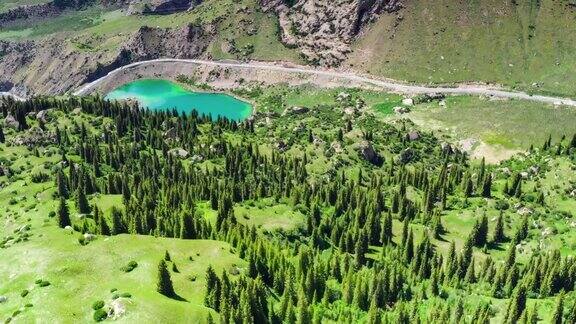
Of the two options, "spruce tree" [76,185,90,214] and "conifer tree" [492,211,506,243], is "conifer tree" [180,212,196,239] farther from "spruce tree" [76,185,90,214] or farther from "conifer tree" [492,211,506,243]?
"conifer tree" [492,211,506,243]

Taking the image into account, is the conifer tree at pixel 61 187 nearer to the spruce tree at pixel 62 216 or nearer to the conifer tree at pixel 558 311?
the spruce tree at pixel 62 216

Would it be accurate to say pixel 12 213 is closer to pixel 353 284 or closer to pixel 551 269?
pixel 353 284

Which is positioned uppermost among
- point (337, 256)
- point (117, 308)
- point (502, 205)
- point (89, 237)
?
point (117, 308)

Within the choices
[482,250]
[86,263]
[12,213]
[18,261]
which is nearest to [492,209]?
[482,250]

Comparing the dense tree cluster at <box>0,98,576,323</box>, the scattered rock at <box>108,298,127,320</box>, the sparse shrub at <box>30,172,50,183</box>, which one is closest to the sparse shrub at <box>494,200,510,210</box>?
the dense tree cluster at <box>0,98,576,323</box>

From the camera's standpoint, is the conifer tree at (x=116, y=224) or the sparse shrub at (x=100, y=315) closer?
the sparse shrub at (x=100, y=315)

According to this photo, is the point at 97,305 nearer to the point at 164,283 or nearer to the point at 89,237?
the point at 164,283

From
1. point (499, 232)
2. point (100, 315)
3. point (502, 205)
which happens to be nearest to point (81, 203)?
point (100, 315)

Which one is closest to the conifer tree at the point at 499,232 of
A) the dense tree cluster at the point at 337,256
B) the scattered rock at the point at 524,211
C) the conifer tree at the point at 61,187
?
the dense tree cluster at the point at 337,256
